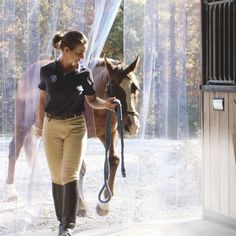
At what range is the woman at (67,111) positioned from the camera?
339 centimetres

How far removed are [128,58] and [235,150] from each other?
98 centimetres

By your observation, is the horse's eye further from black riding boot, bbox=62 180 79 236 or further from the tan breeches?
black riding boot, bbox=62 180 79 236

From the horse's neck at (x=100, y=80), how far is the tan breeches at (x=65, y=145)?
1.80 ft

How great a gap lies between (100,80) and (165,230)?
1149 mm

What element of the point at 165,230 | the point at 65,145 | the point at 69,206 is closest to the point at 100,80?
the point at 65,145

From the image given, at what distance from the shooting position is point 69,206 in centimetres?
343

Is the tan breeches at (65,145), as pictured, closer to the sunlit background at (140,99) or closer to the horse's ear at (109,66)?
the sunlit background at (140,99)

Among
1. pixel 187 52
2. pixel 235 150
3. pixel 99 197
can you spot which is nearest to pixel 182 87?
pixel 187 52

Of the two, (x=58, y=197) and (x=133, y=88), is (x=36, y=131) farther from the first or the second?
(x=133, y=88)

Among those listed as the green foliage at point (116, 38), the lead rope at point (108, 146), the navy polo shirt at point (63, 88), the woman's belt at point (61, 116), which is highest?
the green foliage at point (116, 38)

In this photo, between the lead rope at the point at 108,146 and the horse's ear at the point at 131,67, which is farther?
the horse's ear at the point at 131,67

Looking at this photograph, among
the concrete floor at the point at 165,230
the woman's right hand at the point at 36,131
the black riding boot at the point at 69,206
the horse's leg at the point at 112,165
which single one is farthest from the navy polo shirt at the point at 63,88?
the concrete floor at the point at 165,230

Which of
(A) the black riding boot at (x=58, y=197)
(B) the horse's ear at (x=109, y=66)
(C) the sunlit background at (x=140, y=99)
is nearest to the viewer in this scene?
(A) the black riding boot at (x=58, y=197)

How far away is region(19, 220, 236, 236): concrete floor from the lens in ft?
13.2
